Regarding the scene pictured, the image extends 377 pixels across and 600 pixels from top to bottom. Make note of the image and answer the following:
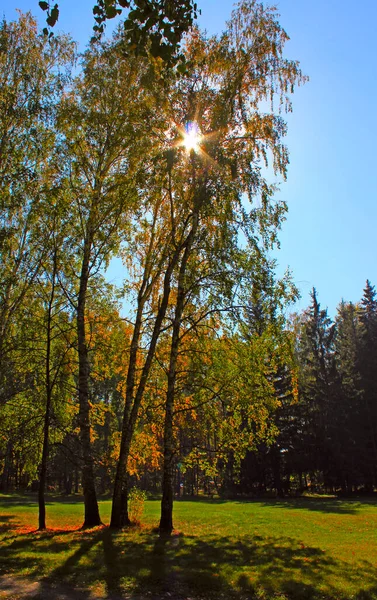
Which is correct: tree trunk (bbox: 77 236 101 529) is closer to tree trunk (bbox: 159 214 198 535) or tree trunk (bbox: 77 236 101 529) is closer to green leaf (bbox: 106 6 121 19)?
tree trunk (bbox: 159 214 198 535)

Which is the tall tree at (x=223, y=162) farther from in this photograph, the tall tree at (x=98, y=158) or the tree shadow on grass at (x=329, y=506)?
the tree shadow on grass at (x=329, y=506)

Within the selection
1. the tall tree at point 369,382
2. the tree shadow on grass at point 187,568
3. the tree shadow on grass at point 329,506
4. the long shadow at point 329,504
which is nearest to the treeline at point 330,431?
the tall tree at point 369,382

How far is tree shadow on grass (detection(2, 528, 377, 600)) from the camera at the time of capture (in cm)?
663

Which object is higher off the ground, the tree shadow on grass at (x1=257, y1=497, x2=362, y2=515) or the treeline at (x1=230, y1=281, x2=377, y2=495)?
the treeline at (x1=230, y1=281, x2=377, y2=495)

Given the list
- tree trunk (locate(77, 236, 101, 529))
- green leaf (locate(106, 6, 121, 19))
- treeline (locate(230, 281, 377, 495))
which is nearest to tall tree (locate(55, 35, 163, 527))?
tree trunk (locate(77, 236, 101, 529))

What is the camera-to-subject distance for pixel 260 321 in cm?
1273

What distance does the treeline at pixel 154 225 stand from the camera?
12.8 meters

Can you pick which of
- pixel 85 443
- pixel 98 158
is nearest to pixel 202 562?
pixel 85 443

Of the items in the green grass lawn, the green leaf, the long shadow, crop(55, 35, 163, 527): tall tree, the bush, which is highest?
crop(55, 35, 163, 527): tall tree

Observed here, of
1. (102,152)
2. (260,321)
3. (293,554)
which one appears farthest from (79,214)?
(293,554)

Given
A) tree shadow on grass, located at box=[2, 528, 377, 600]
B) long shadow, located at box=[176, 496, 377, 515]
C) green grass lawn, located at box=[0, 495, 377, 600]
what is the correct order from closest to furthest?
tree shadow on grass, located at box=[2, 528, 377, 600] → green grass lawn, located at box=[0, 495, 377, 600] → long shadow, located at box=[176, 496, 377, 515]

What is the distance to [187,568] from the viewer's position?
794cm

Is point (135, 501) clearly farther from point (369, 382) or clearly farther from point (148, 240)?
point (369, 382)

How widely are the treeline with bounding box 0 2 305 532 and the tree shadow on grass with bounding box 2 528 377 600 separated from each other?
262 centimetres
